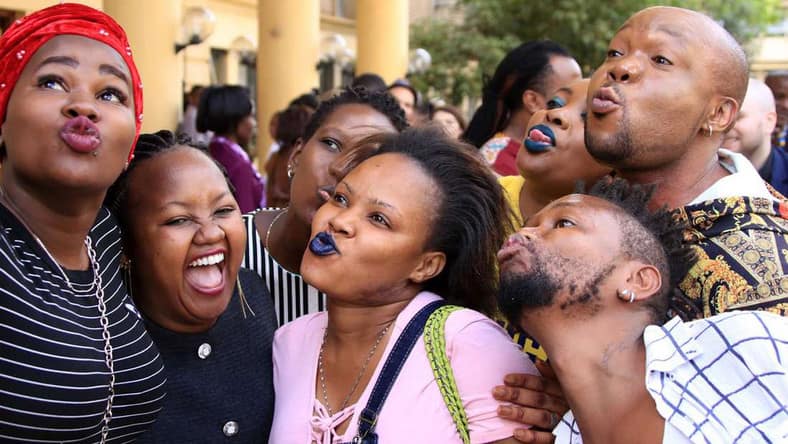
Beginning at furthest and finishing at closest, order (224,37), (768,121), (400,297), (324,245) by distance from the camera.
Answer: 1. (224,37)
2. (768,121)
3. (400,297)
4. (324,245)

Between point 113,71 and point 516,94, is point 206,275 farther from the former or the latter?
point 516,94

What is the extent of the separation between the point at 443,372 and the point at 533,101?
8.78 ft

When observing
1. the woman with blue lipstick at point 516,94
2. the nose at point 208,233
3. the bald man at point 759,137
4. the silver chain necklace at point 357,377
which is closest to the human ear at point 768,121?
the bald man at point 759,137

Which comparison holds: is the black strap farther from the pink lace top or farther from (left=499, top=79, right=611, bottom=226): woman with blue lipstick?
(left=499, top=79, right=611, bottom=226): woman with blue lipstick

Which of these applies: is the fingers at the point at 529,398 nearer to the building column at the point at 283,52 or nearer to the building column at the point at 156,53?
the building column at the point at 156,53

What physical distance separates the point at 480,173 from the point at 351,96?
3.63ft

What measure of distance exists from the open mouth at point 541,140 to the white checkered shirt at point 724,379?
4.03 ft

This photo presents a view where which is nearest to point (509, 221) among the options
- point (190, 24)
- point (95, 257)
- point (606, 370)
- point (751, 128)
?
point (606, 370)

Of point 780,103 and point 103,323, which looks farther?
point 780,103

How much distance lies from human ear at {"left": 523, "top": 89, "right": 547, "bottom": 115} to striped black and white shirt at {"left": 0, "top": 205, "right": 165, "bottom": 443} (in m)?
2.85

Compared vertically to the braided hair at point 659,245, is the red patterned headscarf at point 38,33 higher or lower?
higher

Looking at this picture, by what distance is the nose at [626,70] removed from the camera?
Answer: 2.31 meters

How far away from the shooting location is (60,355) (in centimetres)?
195

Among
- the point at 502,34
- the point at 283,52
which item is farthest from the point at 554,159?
the point at 502,34
